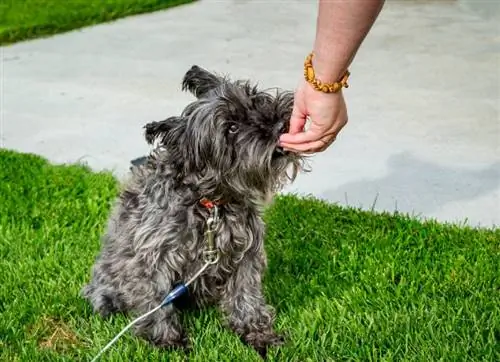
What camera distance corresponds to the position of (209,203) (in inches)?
141

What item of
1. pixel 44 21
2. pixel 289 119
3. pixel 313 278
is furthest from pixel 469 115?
pixel 44 21

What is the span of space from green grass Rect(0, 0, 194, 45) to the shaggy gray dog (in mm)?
6474

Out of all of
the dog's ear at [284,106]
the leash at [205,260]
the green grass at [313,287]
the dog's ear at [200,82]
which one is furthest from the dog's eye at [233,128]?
the green grass at [313,287]

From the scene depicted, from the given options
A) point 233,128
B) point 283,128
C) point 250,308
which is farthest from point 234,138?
point 250,308

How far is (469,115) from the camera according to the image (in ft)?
23.2

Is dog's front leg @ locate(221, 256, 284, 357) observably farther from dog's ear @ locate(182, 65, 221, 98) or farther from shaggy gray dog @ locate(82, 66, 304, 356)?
dog's ear @ locate(182, 65, 221, 98)

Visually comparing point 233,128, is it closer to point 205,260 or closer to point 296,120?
point 296,120

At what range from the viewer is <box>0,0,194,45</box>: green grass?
992 cm

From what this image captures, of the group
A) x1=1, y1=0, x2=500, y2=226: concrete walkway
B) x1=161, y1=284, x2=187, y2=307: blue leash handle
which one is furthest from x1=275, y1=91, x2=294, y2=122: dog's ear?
x1=1, y1=0, x2=500, y2=226: concrete walkway

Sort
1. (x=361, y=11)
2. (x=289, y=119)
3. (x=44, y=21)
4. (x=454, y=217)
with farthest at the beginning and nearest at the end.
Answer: (x=44, y=21)
(x=454, y=217)
(x=289, y=119)
(x=361, y=11)

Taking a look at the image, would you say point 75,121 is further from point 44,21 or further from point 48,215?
point 44,21

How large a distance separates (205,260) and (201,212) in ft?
0.75

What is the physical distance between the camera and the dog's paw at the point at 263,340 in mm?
3852

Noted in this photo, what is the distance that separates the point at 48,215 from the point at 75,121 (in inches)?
84.2
